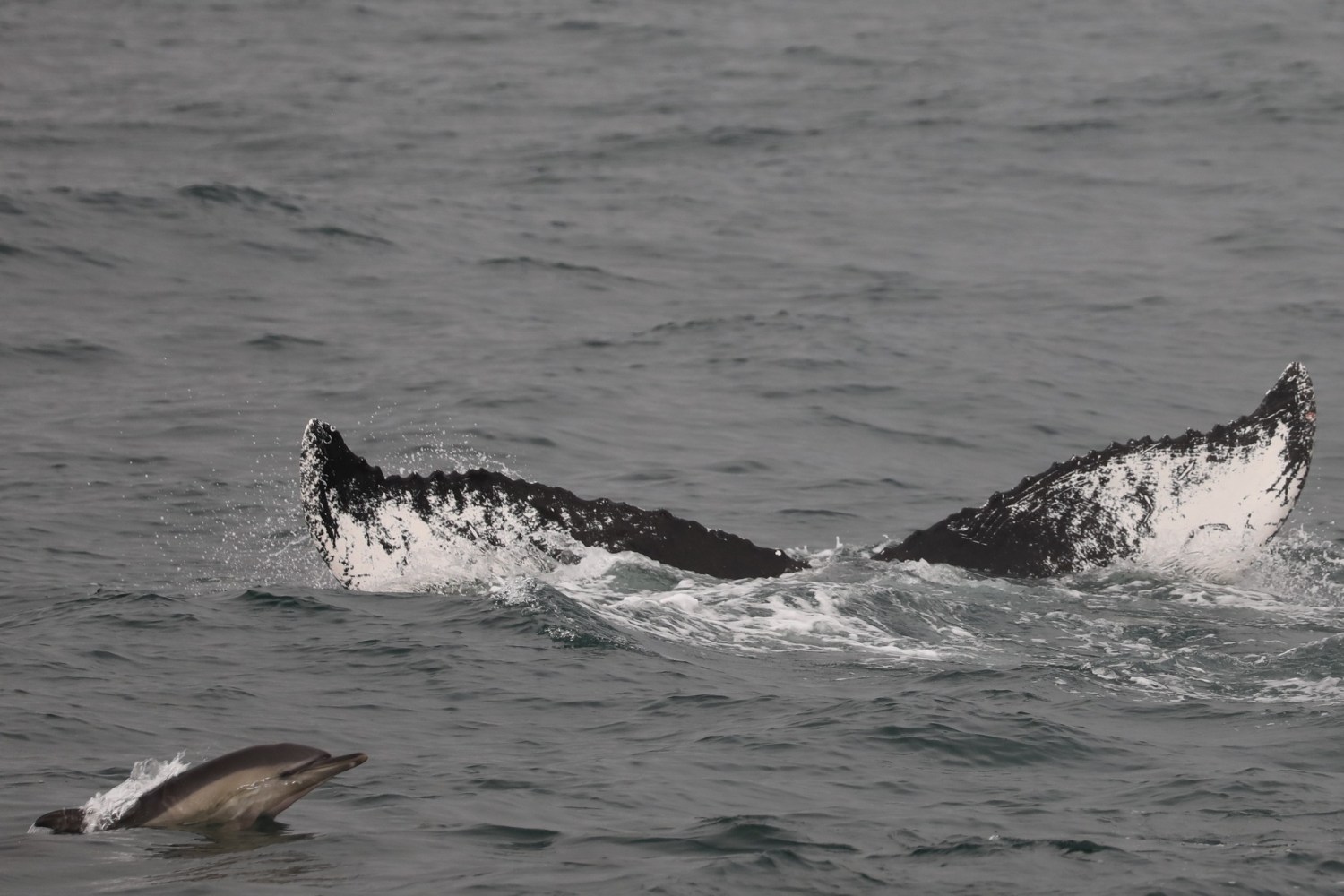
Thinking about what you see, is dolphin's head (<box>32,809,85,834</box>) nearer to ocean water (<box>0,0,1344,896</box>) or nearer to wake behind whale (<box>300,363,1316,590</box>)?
ocean water (<box>0,0,1344,896</box>)

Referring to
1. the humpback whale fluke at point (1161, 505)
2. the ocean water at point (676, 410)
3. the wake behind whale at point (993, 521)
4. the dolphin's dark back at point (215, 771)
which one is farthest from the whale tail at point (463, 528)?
the dolphin's dark back at point (215, 771)

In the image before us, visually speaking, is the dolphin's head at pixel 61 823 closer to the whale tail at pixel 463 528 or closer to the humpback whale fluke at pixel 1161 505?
the whale tail at pixel 463 528

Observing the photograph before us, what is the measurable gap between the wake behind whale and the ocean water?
0.18 meters

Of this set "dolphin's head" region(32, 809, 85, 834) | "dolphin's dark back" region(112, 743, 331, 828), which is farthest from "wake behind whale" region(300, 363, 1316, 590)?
"dolphin's head" region(32, 809, 85, 834)

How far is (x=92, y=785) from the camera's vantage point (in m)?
7.34

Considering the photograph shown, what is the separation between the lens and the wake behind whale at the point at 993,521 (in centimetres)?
1014

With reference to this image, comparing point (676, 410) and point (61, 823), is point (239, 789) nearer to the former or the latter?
point (61, 823)

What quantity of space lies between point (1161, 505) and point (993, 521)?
0.97m

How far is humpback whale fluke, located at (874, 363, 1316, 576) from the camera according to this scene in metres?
10.7

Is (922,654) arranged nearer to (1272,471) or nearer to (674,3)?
(1272,471)

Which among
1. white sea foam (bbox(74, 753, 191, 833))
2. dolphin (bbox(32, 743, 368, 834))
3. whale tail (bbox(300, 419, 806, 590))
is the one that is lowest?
white sea foam (bbox(74, 753, 191, 833))

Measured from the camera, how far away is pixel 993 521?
10977 millimetres

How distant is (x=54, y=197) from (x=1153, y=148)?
15.5 metres

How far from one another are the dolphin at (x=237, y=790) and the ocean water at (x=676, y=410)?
11 centimetres
